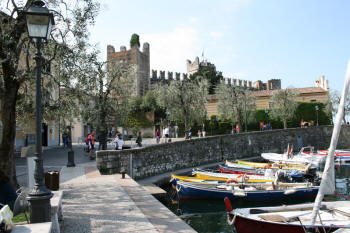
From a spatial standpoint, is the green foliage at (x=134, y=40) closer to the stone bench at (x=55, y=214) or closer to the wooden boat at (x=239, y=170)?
the wooden boat at (x=239, y=170)

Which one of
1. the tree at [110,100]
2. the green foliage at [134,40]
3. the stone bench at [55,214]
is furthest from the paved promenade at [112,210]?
the green foliage at [134,40]

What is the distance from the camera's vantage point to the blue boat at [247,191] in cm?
1420

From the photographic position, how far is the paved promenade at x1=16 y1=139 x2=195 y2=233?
632 cm

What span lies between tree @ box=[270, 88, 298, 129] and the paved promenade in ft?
114

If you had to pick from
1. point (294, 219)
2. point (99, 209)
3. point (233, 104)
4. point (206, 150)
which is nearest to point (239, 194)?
point (294, 219)

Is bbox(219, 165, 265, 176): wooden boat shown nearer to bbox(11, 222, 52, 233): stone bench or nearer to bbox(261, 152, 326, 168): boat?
bbox(261, 152, 326, 168): boat

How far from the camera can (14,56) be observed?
30.3ft

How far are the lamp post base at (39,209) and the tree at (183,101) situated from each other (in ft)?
75.1

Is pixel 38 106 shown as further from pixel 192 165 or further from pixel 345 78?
pixel 192 165

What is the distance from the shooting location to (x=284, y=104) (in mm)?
41562

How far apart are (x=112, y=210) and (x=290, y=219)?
5.32 m

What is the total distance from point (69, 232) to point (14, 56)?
6.20 metres

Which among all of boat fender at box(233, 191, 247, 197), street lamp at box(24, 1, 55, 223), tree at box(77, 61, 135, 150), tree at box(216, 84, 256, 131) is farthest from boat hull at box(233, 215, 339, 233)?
tree at box(216, 84, 256, 131)

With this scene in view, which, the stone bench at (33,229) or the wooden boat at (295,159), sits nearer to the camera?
the stone bench at (33,229)
